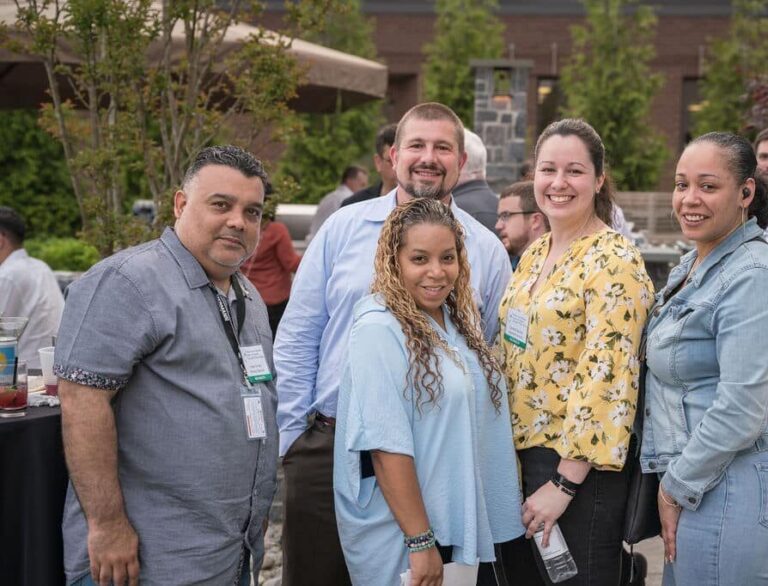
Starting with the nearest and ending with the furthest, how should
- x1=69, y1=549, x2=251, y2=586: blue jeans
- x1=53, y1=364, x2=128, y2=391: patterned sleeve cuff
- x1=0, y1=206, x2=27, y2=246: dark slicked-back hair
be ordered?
x1=53, y1=364, x2=128, y2=391: patterned sleeve cuff
x1=69, y1=549, x2=251, y2=586: blue jeans
x1=0, y1=206, x2=27, y2=246: dark slicked-back hair

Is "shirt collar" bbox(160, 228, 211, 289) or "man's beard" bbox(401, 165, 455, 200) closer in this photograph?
"shirt collar" bbox(160, 228, 211, 289)

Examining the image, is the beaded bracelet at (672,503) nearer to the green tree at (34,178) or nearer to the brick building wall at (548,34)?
the green tree at (34,178)

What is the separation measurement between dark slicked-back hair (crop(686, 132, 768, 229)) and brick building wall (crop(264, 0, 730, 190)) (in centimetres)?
1861

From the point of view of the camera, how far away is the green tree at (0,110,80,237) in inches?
561

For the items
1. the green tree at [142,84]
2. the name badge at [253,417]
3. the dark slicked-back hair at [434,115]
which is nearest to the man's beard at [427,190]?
the dark slicked-back hair at [434,115]

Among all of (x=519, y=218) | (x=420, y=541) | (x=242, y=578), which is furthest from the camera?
(x=519, y=218)

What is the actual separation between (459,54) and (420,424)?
52.8 ft

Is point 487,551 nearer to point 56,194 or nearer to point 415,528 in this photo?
point 415,528

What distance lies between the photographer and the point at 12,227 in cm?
563

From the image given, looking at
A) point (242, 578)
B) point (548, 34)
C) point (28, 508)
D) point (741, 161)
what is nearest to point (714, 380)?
point (741, 161)

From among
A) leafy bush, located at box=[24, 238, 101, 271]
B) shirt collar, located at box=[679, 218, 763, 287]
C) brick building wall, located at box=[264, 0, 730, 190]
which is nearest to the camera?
shirt collar, located at box=[679, 218, 763, 287]

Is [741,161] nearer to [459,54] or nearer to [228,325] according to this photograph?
[228,325]

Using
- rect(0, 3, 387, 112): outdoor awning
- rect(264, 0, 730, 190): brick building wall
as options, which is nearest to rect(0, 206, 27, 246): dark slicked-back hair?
rect(0, 3, 387, 112): outdoor awning

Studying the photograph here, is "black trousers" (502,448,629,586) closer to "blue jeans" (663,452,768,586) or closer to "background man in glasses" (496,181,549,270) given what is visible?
"blue jeans" (663,452,768,586)
